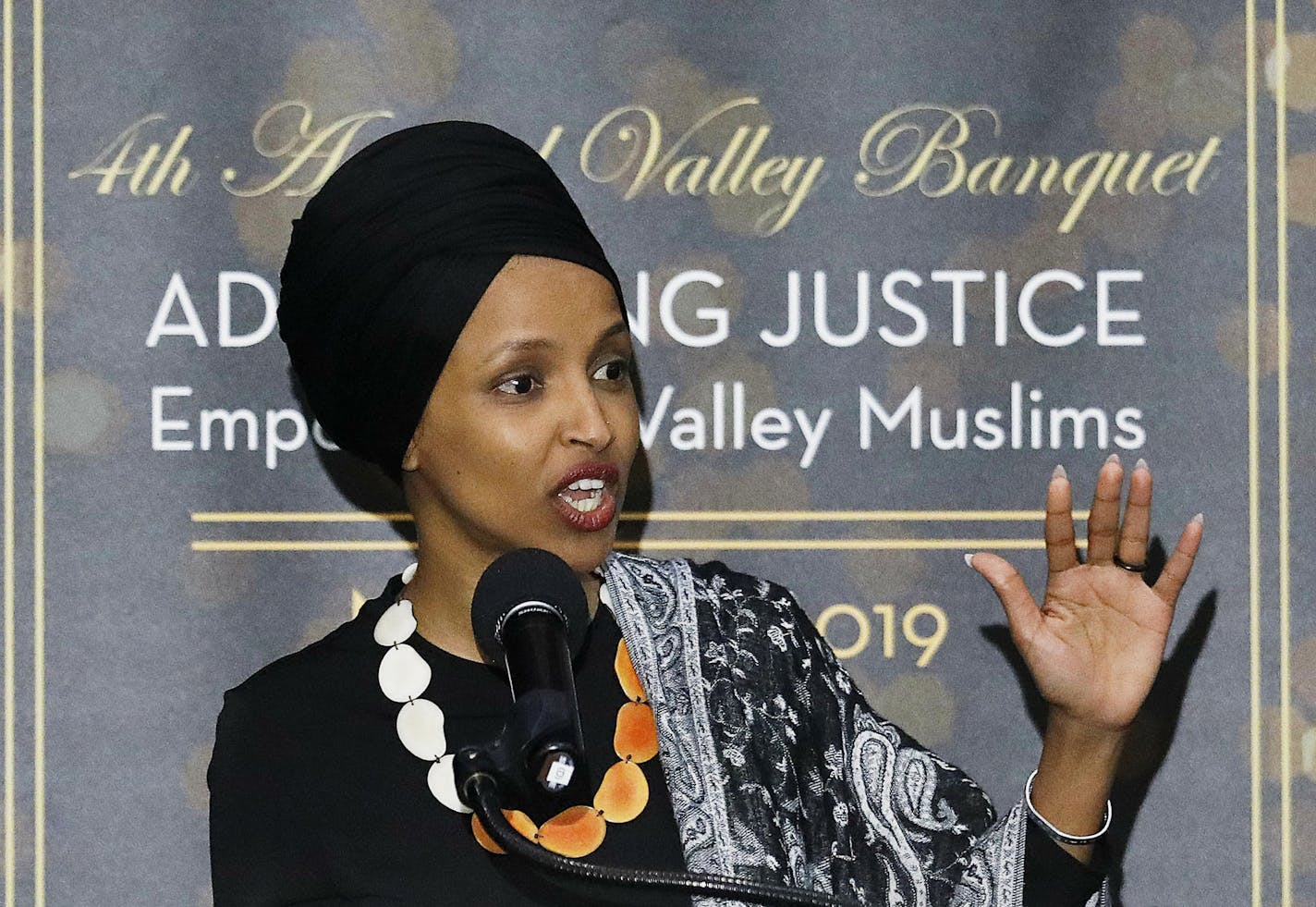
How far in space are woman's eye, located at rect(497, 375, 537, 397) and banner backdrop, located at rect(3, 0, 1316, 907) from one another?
1.53ft

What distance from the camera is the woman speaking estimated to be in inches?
57.1

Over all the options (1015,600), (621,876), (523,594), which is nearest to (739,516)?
(1015,600)

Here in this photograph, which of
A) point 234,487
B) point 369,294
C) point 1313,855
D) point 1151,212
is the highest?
point 1151,212

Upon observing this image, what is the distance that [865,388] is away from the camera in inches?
75.4

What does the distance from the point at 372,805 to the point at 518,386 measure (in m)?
0.42

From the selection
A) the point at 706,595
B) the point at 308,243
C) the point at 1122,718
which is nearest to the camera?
the point at 1122,718

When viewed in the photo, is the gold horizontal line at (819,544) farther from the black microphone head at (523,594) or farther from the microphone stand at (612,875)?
the microphone stand at (612,875)

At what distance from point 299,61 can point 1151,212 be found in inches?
40.5

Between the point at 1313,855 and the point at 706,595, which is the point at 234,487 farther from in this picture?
the point at 1313,855

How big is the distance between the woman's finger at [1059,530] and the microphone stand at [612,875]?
0.51m

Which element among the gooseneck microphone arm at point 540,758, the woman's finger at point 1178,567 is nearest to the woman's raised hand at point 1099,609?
the woman's finger at point 1178,567

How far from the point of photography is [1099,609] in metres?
1.46

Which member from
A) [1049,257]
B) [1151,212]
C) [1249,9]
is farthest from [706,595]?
[1249,9]

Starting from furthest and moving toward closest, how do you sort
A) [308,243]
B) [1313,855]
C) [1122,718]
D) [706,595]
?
[1313,855], [706,595], [308,243], [1122,718]
